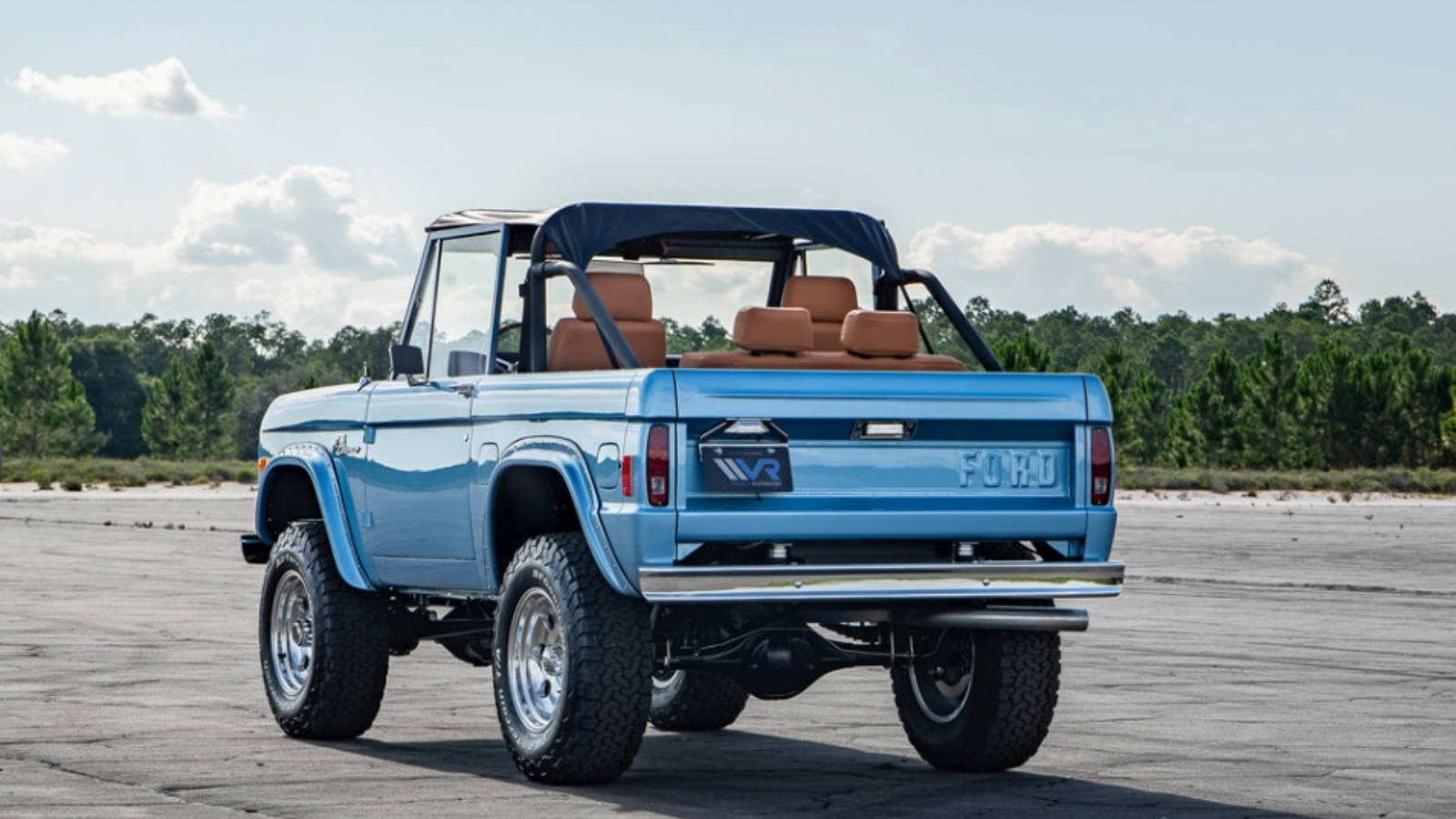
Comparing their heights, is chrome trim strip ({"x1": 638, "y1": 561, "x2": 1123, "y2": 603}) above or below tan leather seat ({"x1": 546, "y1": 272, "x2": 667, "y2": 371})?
below

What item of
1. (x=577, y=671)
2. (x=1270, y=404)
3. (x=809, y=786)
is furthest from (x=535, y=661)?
(x=1270, y=404)

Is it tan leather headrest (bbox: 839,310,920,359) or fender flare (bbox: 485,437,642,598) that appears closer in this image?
fender flare (bbox: 485,437,642,598)

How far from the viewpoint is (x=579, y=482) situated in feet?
28.4

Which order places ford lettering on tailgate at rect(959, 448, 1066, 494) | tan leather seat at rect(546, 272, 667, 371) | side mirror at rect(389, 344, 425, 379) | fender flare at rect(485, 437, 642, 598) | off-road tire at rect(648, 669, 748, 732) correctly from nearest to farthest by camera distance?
fender flare at rect(485, 437, 642, 598), ford lettering on tailgate at rect(959, 448, 1066, 494), tan leather seat at rect(546, 272, 667, 371), side mirror at rect(389, 344, 425, 379), off-road tire at rect(648, 669, 748, 732)

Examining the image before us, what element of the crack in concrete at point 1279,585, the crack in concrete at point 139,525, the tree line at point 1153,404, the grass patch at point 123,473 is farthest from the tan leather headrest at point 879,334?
the grass patch at point 123,473

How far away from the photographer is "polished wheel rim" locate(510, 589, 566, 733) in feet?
29.7

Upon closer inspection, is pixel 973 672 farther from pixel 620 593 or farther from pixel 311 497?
pixel 311 497

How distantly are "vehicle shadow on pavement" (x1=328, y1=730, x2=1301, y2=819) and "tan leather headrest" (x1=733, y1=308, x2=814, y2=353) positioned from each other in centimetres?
180

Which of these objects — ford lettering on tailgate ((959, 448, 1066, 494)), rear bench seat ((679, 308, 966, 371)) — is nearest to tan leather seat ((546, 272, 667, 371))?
rear bench seat ((679, 308, 966, 371))

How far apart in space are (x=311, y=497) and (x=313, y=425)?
26.2 inches

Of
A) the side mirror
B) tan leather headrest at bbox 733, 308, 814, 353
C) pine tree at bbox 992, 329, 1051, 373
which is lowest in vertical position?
the side mirror

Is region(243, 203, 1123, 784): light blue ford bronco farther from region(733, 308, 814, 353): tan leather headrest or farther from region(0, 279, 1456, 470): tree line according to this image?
region(0, 279, 1456, 470): tree line

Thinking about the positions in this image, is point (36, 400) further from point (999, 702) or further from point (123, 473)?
point (999, 702)

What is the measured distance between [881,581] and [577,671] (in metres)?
1.20
